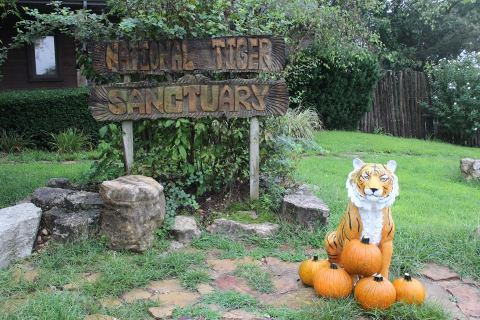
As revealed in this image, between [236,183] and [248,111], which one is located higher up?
[248,111]

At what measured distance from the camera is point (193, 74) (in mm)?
5246

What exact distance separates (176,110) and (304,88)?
809 centimetres

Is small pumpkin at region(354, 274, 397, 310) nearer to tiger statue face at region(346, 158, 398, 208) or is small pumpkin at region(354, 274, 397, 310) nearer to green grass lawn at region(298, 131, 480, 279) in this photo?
tiger statue face at region(346, 158, 398, 208)

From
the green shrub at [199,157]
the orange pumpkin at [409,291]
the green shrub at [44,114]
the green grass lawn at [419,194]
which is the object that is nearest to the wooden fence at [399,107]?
the green grass lawn at [419,194]

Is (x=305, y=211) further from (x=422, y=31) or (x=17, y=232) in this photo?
(x=422, y=31)

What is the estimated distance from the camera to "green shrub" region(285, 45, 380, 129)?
488 inches

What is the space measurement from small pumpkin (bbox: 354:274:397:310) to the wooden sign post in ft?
7.91

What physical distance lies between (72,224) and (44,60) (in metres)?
9.77

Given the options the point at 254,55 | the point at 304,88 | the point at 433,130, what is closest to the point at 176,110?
the point at 254,55

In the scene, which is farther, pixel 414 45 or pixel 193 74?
pixel 414 45

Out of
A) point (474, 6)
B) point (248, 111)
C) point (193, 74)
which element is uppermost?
point (474, 6)

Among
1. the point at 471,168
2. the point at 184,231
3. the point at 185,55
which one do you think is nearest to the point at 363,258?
the point at 184,231

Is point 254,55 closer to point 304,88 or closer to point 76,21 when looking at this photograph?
point 76,21

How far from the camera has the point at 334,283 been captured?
3.45 meters
